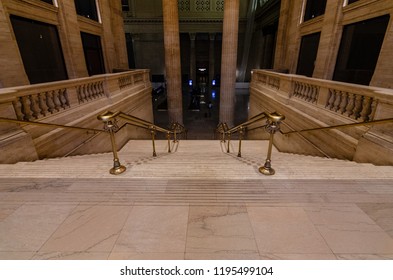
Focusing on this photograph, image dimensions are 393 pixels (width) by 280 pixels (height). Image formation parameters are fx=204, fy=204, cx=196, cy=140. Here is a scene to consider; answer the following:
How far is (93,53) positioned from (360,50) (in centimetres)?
1127

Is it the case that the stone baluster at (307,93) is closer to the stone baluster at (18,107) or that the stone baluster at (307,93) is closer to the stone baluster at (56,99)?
the stone baluster at (56,99)

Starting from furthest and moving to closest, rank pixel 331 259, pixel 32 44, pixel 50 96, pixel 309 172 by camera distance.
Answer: pixel 32 44, pixel 50 96, pixel 309 172, pixel 331 259

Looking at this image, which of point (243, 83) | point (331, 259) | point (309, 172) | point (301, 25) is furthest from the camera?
point (243, 83)

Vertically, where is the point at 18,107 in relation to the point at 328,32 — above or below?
below

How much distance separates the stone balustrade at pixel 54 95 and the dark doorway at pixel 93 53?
3371 millimetres

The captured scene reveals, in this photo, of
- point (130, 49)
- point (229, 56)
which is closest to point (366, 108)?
point (229, 56)

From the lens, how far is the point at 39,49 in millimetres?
6875

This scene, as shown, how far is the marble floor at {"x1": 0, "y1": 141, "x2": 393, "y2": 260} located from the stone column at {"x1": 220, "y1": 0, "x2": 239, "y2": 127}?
9219mm

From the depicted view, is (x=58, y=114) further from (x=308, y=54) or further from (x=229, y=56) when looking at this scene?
(x=308, y=54)

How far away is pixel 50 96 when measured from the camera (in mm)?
4465

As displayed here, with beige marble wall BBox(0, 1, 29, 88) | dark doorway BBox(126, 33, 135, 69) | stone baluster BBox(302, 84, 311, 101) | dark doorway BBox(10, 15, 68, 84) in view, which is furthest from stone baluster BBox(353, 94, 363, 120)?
dark doorway BBox(126, 33, 135, 69)

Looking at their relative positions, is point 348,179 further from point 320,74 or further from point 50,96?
point 320,74
